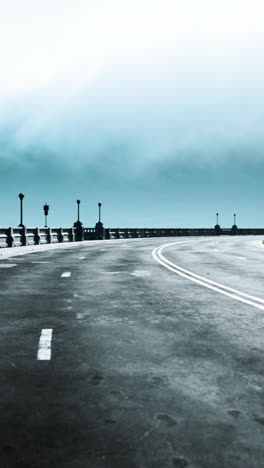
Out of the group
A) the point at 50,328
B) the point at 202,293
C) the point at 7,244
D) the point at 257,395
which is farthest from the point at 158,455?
the point at 7,244

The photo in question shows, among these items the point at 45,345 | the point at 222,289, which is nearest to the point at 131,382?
the point at 45,345

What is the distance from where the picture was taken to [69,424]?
409 centimetres

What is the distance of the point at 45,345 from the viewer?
6719 mm

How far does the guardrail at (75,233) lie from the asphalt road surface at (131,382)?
943 inches

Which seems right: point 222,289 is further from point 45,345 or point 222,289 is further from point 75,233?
point 75,233

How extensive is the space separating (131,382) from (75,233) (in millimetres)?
47845

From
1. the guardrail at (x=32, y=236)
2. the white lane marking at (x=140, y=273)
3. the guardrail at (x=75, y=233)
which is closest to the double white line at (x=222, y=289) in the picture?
the white lane marking at (x=140, y=273)

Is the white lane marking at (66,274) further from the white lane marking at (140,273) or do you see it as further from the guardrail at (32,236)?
the guardrail at (32,236)

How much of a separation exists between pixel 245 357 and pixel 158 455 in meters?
2.85

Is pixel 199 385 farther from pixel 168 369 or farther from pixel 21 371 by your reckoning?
pixel 21 371

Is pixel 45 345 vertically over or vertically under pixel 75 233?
under

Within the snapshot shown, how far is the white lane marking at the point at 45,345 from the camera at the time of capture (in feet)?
20.1

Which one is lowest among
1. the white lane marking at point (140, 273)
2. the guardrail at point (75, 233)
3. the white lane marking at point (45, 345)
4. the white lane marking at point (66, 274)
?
the white lane marking at point (45, 345)

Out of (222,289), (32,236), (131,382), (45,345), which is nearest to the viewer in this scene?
(131,382)
